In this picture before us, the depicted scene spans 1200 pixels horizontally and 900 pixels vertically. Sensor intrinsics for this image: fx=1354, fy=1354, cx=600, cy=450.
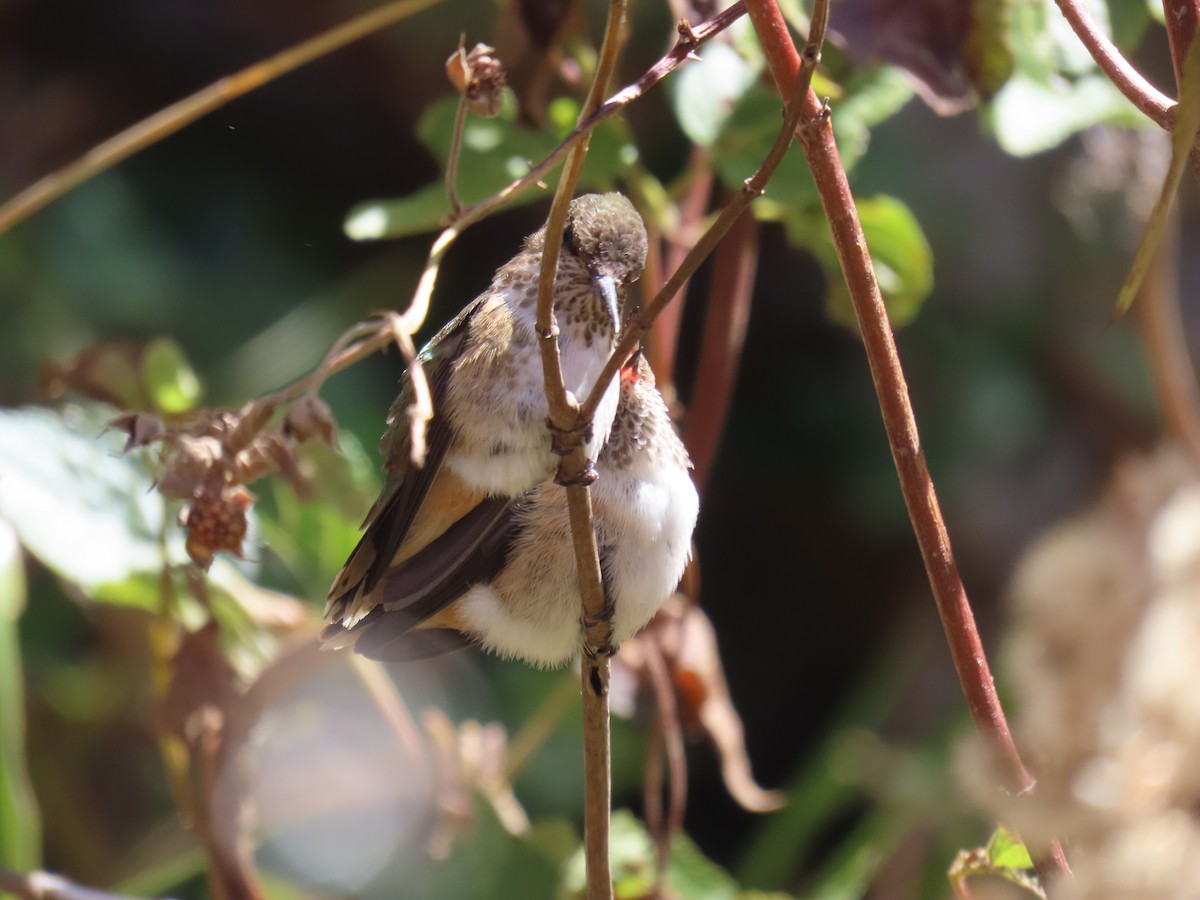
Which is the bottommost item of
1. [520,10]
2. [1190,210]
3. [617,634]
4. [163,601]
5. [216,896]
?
[216,896]

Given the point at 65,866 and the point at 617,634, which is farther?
the point at 65,866

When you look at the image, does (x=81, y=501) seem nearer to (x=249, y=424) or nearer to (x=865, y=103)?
(x=249, y=424)

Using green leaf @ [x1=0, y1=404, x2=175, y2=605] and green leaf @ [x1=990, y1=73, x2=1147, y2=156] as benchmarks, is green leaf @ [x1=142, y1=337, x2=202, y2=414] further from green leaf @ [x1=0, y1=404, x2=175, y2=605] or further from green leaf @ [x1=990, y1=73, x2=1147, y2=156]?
green leaf @ [x1=990, y1=73, x2=1147, y2=156]

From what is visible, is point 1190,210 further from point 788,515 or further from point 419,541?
point 419,541

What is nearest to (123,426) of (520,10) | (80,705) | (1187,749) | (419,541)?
(419,541)

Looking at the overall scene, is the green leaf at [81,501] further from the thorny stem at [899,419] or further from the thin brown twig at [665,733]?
the thorny stem at [899,419]

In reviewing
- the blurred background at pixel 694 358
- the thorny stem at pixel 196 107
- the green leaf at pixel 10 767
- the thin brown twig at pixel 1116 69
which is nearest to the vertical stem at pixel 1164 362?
the blurred background at pixel 694 358

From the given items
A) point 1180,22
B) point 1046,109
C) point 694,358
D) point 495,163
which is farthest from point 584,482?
point 694,358
